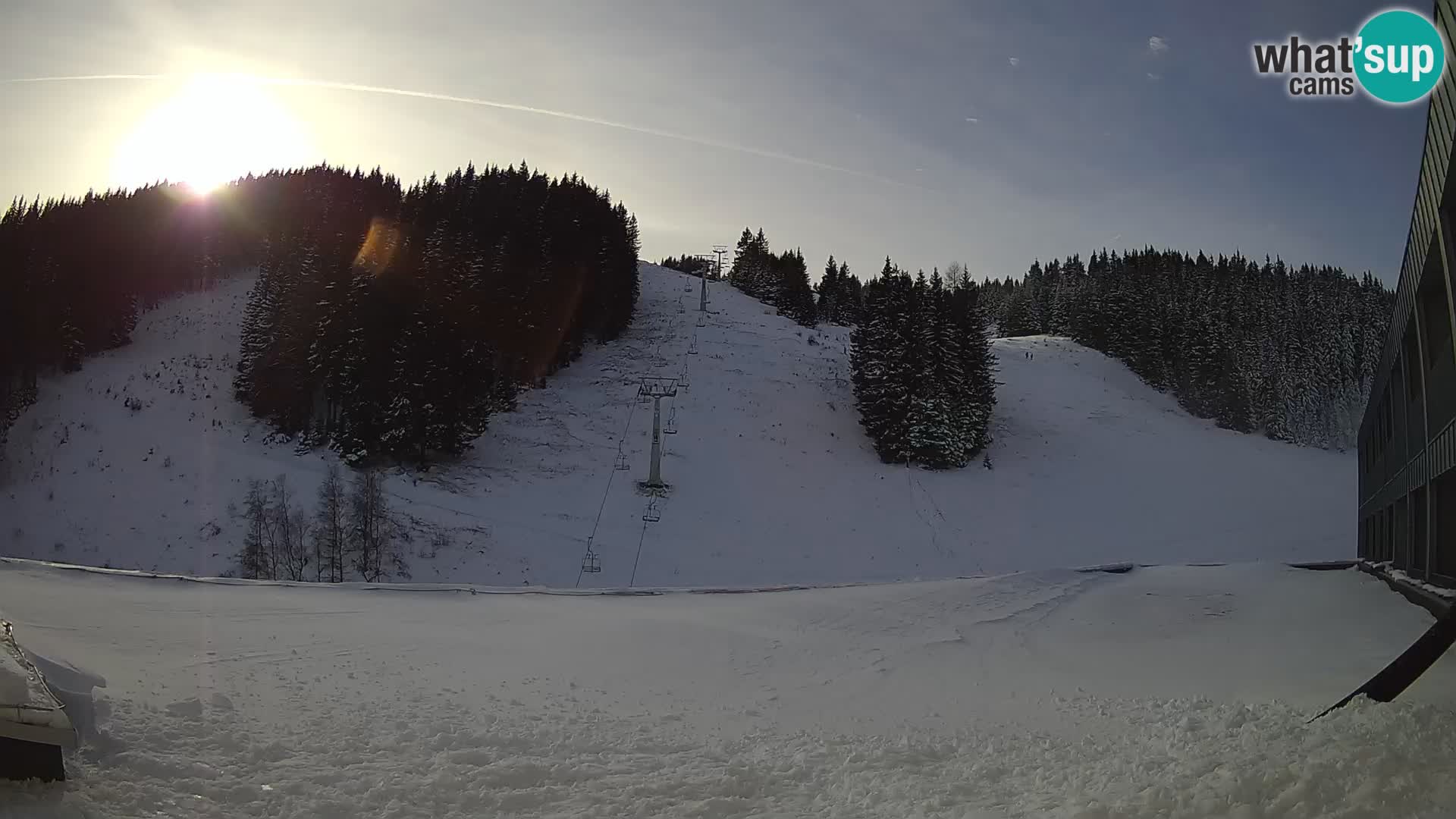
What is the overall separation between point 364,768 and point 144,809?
55.1 inches

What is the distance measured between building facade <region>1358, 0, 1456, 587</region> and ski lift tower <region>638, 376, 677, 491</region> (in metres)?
24.7

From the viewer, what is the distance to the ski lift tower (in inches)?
1356

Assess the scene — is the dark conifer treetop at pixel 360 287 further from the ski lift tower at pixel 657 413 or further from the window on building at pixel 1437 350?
the window on building at pixel 1437 350

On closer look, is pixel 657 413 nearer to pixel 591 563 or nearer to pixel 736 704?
pixel 591 563

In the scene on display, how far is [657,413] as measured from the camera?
115 feet

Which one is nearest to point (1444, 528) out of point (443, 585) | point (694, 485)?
point (443, 585)

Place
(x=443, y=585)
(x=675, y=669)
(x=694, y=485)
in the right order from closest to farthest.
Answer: (x=675, y=669) → (x=443, y=585) → (x=694, y=485)

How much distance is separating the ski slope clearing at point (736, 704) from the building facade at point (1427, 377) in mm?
1278

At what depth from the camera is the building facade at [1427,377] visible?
317 inches

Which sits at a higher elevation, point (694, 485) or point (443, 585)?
point (443, 585)

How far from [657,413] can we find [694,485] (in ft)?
12.1

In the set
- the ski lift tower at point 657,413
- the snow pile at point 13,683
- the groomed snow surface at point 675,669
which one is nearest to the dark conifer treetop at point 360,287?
the groomed snow surface at point 675,669

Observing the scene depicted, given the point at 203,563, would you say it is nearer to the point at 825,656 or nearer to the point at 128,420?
the point at 128,420

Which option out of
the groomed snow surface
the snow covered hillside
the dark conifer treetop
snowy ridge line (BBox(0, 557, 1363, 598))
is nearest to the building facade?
the groomed snow surface
